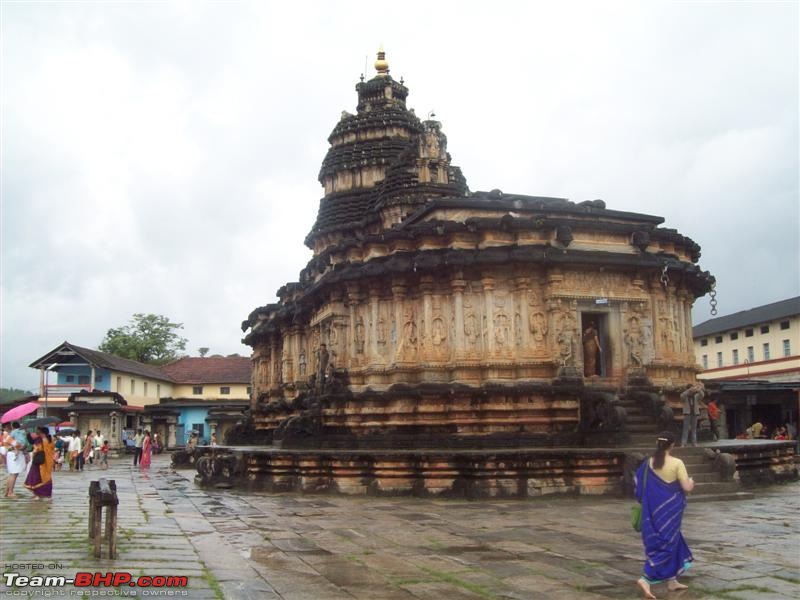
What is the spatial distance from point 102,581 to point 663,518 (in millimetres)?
5757

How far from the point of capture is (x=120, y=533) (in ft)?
36.8

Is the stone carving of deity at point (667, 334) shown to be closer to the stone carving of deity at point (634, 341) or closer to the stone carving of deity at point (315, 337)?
the stone carving of deity at point (634, 341)

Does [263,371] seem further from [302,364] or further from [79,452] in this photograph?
[79,452]

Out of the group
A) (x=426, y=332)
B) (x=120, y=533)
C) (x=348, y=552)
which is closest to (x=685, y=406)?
(x=426, y=332)

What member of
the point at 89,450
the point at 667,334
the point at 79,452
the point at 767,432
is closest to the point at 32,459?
the point at 79,452

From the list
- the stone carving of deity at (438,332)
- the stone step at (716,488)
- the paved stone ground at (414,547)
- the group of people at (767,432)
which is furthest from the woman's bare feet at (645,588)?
the group of people at (767,432)

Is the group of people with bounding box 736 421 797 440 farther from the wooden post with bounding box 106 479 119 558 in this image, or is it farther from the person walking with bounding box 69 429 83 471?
the wooden post with bounding box 106 479 119 558

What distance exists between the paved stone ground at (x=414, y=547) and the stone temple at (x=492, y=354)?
1425 millimetres

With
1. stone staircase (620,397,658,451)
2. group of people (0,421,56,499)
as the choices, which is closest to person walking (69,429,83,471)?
group of people (0,421,56,499)

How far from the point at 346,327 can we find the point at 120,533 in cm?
1155

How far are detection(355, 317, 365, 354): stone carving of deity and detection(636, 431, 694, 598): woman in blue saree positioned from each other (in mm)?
13749

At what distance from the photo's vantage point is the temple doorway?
2005 cm

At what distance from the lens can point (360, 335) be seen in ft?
69.9

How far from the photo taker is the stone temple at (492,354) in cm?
1703
